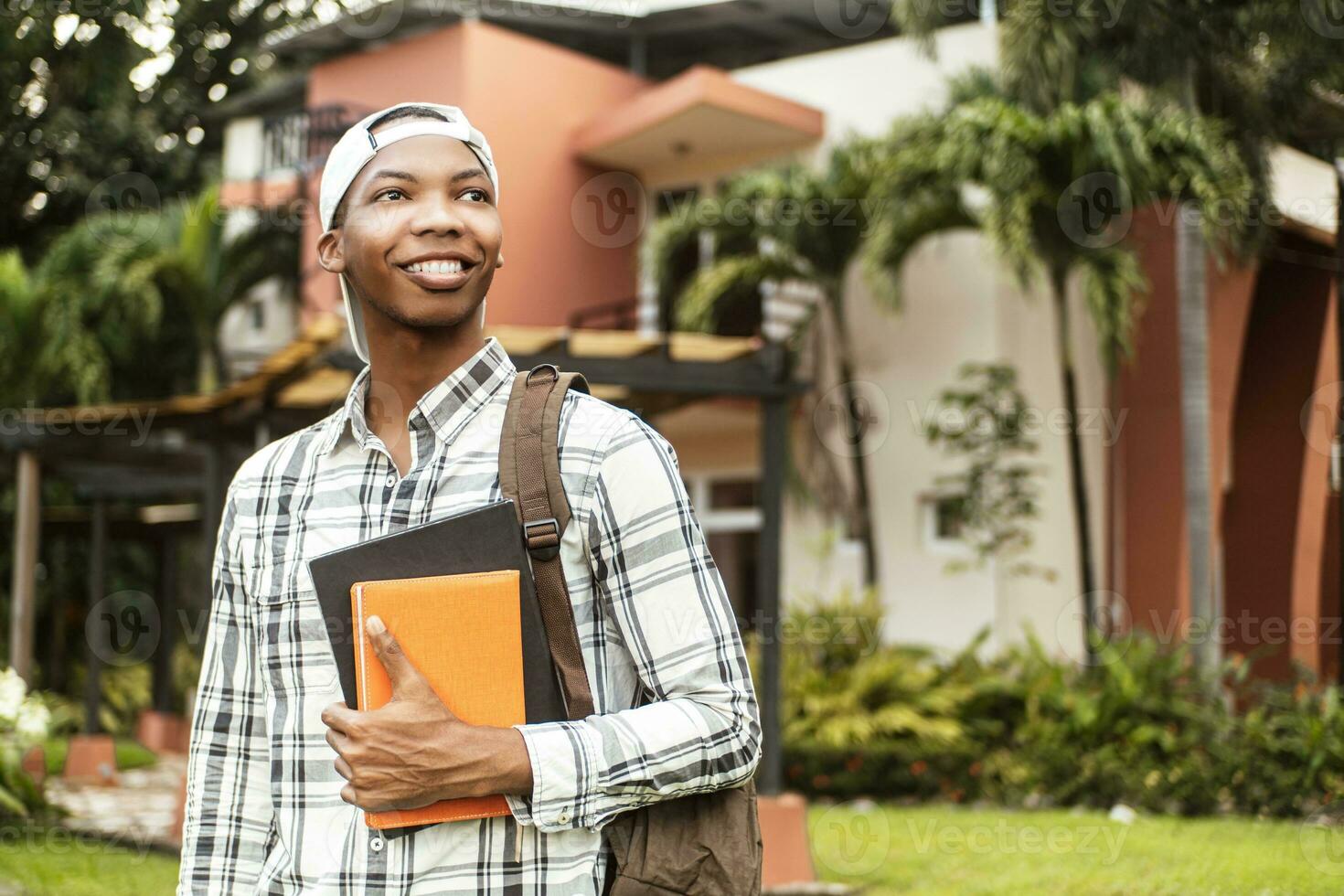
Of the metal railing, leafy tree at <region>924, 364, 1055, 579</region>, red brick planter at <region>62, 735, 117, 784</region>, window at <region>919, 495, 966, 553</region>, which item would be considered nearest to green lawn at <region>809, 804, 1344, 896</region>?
leafy tree at <region>924, 364, 1055, 579</region>

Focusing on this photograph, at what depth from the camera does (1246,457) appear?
14.4 m

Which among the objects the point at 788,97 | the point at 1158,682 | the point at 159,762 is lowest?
the point at 159,762

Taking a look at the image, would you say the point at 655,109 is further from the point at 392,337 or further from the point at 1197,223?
the point at 392,337

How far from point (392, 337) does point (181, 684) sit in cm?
1564

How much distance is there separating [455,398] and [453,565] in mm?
269

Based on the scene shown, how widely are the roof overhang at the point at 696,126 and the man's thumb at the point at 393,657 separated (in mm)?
12205

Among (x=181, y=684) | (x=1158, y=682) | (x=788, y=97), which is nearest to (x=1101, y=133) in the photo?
(x=1158, y=682)

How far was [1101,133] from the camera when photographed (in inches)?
383

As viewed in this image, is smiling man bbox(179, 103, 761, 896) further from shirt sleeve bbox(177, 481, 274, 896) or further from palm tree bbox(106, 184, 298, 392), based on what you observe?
→ palm tree bbox(106, 184, 298, 392)

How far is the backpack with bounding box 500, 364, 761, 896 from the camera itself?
4.90ft
